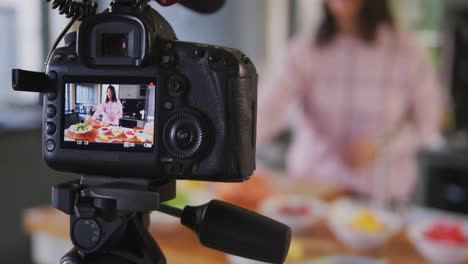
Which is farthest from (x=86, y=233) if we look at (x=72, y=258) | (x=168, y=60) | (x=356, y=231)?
(x=356, y=231)

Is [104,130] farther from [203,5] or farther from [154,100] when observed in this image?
[203,5]

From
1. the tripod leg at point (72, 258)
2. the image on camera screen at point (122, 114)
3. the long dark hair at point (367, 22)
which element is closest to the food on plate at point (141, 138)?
the image on camera screen at point (122, 114)

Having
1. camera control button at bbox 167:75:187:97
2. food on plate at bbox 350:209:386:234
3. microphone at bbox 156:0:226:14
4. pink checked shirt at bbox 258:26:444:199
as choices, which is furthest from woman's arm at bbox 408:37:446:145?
camera control button at bbox 167:75:187:97

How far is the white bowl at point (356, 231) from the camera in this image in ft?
3.97

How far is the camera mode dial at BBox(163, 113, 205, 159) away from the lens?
381mm

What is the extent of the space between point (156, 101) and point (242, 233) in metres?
0.11

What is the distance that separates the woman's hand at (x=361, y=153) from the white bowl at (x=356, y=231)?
0.35 meters

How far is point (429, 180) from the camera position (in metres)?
2.72

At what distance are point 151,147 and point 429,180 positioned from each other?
255cm

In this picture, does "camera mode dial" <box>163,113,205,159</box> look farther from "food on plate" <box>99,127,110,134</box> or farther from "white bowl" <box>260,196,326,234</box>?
"white bowl" <box>260,196,326,234</box>

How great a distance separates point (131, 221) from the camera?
43cm

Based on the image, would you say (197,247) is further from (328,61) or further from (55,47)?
(328,61)

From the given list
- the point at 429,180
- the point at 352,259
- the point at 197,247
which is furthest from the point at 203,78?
the point at 429,180

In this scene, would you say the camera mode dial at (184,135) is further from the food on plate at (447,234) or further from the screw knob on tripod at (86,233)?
the food on plate at (447,234)
